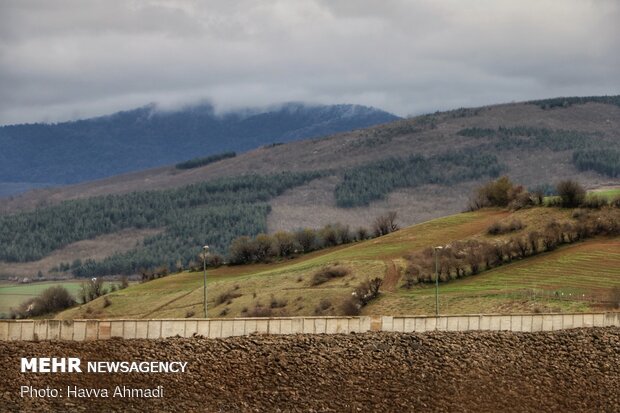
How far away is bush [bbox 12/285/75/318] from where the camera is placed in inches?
5448

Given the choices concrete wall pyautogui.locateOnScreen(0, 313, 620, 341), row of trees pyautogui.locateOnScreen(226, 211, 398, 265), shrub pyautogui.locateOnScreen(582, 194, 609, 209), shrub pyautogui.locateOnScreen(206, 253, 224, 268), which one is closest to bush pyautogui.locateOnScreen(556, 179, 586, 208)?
shrub pyautogui.locateOnScreen(582, 194, 609, 209)

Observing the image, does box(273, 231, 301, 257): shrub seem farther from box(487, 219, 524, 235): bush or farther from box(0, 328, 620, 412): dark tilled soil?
box(0, 328, 620, 412): dark tilled soil

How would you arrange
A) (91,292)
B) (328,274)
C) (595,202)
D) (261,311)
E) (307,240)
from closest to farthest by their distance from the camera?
(261,311) < (328,274) < (595,202) < (91,292) < (307,240)

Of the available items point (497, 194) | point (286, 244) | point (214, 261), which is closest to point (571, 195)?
point (497, 194)

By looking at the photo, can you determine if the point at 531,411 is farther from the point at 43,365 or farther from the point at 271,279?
the point at 271,279

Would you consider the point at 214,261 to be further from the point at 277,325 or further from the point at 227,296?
the point at 277,325

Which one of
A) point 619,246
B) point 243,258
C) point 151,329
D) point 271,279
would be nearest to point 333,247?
point 243,258

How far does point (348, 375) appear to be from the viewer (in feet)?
169

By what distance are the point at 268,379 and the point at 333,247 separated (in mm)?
A: 104208

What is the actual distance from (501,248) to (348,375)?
207 feet

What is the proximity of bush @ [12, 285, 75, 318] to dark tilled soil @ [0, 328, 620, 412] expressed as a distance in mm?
85351

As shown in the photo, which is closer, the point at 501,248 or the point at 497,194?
the point at 501,248

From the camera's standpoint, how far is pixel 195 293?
410ft

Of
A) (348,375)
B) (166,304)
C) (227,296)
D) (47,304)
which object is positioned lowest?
(47,304)
